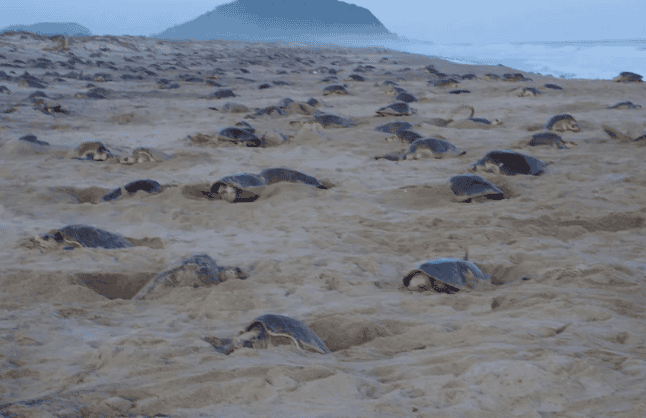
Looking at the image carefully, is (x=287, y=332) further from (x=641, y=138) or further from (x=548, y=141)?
(x=641, y=138)

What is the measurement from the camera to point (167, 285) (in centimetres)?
284

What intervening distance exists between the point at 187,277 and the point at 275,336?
89 cm

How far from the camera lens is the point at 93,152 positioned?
5.77 metres

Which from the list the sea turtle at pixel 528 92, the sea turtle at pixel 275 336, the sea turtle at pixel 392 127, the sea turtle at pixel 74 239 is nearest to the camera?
the sea turtle at pixel 275 336

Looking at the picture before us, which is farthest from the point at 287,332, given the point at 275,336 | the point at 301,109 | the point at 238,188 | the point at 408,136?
the point at 301,109

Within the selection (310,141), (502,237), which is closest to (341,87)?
(310,141)

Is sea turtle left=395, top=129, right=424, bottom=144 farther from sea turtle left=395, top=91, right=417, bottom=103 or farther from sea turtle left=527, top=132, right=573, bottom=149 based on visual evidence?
sea turtle left=395, top=91, right=417, bottom=103

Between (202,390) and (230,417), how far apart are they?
0.66 ft

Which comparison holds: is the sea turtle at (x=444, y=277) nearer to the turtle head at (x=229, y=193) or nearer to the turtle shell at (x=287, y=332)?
the turtle shell at (x=287, y=332)

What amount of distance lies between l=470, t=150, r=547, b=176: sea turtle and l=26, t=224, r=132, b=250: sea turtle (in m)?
3.23

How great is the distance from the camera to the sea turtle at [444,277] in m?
2.80

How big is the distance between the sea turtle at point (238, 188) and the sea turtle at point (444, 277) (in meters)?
1.99

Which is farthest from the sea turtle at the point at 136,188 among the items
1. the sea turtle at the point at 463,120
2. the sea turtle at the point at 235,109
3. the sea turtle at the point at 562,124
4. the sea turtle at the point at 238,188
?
the sea turtle at the point at 562,124

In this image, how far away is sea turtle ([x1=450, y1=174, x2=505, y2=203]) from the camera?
4395 millimetres
